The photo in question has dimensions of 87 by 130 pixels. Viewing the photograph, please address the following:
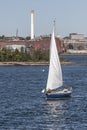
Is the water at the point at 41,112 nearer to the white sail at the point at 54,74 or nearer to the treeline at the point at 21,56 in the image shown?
the white sail at the point at 54,74

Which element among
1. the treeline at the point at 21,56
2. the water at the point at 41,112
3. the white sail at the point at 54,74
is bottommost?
the treeline at the point at 21,56

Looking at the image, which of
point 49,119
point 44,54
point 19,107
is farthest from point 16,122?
point 44,54

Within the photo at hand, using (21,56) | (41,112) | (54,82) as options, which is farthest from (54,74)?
(21,56)

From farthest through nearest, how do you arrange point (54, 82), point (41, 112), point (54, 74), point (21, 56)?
point (21, 56) < point (54, 74) < point (54, 82) < point (41, 112)

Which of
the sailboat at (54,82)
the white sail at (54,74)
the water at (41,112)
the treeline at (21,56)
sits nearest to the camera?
the water at (41,112)

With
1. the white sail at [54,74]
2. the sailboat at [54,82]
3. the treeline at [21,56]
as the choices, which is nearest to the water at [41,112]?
the sailboat at [54,82]

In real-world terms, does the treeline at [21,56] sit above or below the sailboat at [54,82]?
below

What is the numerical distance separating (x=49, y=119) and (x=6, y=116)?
3258 mm

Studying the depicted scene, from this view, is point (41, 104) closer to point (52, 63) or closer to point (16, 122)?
point (52, 63)

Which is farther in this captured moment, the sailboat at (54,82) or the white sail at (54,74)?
the white sail at (54,74)

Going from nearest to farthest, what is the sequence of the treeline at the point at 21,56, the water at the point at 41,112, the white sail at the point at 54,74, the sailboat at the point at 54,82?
the water at the point at 41,112 < the sailboat at the point at 54,82 < the white sail at the point at 54,74 < the treeline at the point at 21,56

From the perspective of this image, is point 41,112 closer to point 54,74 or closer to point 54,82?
point 54,82

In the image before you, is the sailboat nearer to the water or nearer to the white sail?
the white sail

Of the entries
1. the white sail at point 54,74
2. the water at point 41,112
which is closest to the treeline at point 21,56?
the water at point 41,112
